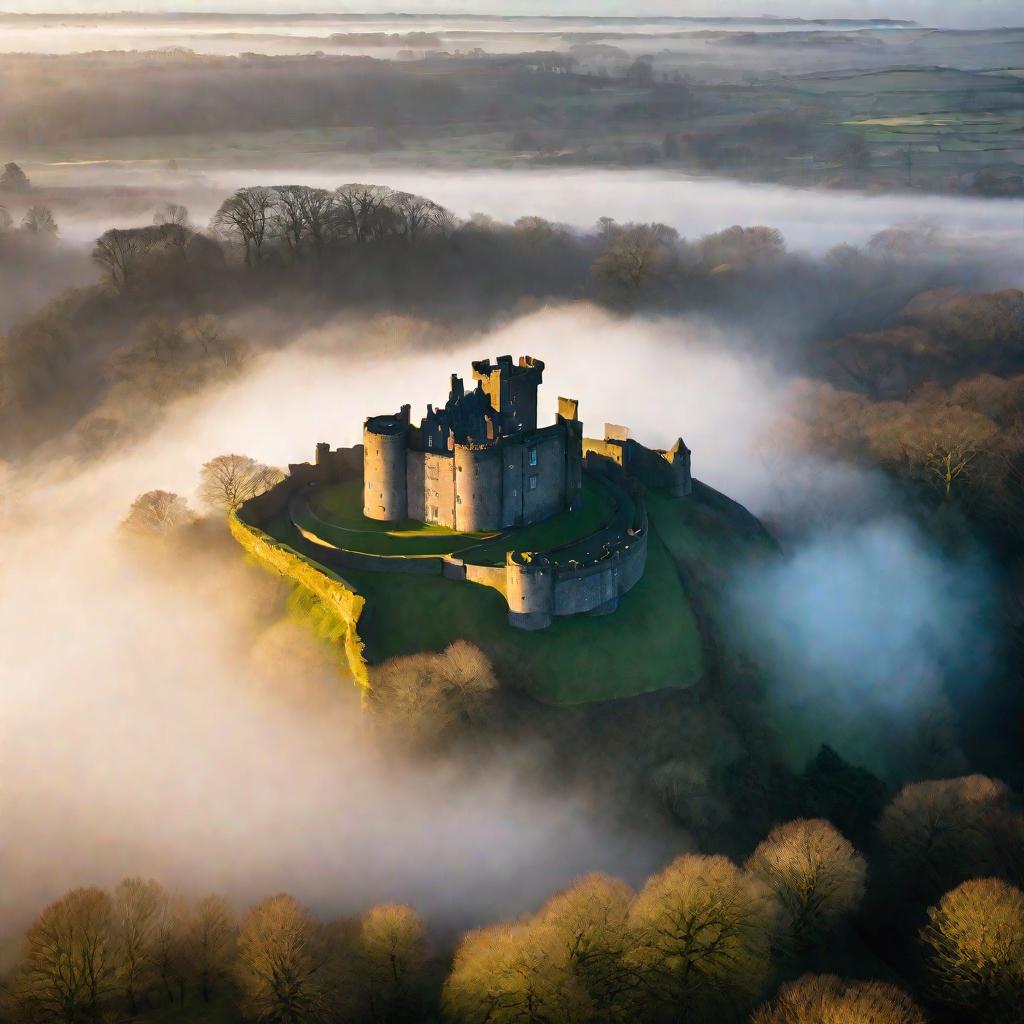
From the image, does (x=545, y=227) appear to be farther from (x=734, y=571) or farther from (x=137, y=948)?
(x=137, y=948)

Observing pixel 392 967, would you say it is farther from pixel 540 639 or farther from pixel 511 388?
pixel 511 388

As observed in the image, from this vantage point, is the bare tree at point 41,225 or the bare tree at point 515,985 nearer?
the bare tree at point 515,985

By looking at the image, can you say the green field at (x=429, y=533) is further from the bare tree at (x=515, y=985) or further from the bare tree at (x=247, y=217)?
the bare tree at (x=247, y=217)

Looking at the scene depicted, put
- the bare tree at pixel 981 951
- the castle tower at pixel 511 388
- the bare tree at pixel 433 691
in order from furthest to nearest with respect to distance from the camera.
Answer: the castle tower at pixel 511 388
the bare tree at pixel 433 691
the bare tree at pixel 981 951

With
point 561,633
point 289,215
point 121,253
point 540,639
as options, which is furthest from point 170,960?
point 289,215

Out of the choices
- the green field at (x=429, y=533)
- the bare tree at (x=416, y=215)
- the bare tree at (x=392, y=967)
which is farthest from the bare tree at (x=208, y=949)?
the bare tree at (x=416, y=215)

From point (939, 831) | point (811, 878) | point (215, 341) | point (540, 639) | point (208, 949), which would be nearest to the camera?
point (208, 949)

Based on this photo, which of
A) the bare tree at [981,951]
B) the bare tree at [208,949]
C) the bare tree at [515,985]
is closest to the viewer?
the bare tree at [515,985]
